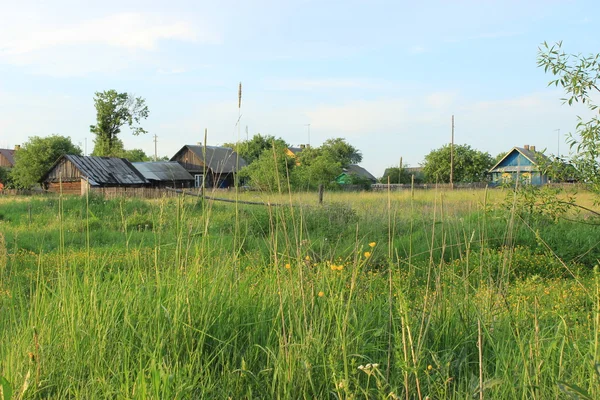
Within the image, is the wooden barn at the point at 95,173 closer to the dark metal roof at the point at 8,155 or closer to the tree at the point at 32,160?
the tree at the point at 32,160

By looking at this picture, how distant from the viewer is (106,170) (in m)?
33.1

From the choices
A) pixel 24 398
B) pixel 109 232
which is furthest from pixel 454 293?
pixel 109 232

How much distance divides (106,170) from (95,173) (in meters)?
0.86

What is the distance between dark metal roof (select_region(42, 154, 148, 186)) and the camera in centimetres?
3192

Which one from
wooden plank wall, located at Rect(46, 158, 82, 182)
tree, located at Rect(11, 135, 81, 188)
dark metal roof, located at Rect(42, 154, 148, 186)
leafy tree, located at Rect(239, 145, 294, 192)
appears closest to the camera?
leafy tree, located at Rect(239, 145, 294, 192)

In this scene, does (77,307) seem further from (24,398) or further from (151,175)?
(151,175)

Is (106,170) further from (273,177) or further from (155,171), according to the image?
(273,177)

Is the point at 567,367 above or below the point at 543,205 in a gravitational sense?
below

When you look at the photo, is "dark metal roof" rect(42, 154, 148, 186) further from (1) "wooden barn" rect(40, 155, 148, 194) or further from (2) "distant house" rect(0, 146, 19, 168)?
(2) "distant house" rect(0, 146, 19, 168)

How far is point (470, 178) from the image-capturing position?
50500mm

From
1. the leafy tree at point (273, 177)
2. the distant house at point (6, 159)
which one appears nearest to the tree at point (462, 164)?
the leafy tree at point (273, 177)

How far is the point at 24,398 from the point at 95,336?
355mm

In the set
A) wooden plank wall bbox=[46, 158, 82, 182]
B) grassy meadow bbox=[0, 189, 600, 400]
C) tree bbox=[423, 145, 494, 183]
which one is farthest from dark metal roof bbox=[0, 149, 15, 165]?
grassy meadow bbox=[0, 189, 600, 400]

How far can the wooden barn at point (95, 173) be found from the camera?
32.0 meters
